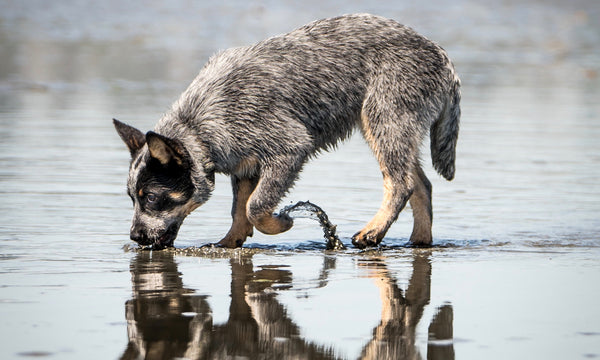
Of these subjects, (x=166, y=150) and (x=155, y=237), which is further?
(x=155, y=237)

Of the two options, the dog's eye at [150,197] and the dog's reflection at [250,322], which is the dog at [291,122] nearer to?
the dog's eye at [150,197]

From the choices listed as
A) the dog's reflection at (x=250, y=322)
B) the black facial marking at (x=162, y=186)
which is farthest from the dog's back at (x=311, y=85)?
the dog's reflection at (x=250, y=322)

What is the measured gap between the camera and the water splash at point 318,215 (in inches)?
312

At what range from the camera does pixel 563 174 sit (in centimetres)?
1095

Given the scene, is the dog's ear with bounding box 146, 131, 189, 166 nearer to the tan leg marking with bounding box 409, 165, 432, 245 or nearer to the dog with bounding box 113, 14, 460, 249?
the dog with bounding box 113, 14, 460, 249

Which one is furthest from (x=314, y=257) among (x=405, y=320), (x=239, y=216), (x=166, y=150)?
(x=405, y=320)

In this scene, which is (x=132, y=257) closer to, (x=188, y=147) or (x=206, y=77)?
(x=188, y=147)

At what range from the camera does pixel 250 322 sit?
5.54 metres

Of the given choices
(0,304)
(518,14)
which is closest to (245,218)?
(0,304)

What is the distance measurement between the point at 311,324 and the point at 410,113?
3146 millimetres

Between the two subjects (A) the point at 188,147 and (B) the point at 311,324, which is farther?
(A) the point at 188,147

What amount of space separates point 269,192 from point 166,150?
928 millimetres

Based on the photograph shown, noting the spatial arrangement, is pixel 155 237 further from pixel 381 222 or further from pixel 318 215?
pixel 381 222

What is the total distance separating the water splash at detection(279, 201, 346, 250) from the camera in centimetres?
793
